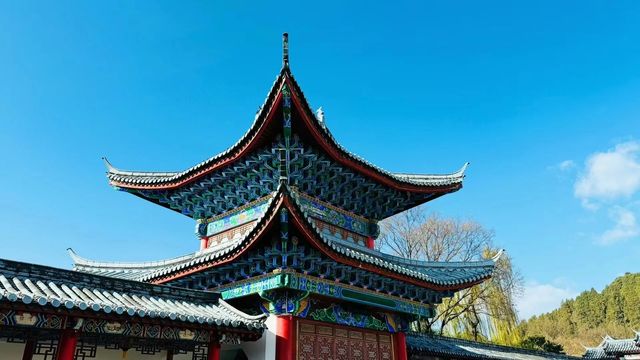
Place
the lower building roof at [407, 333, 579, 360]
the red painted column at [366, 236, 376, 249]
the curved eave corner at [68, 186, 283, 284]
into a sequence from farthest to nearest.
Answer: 1. the lower building roof at [407, 333, 579, 360]
2. the red painted column at [366, 236, 376, 249]
3. the curved eave corner at [68, 186, 283, 284]

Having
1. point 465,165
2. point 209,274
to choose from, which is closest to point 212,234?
point 209,274

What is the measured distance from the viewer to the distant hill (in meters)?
71.1

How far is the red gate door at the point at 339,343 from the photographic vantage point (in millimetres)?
10703

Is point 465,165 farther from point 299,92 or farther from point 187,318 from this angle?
point 187,318

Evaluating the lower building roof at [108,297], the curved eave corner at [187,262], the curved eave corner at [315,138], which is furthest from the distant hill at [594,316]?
the lower building roof at [108,297]

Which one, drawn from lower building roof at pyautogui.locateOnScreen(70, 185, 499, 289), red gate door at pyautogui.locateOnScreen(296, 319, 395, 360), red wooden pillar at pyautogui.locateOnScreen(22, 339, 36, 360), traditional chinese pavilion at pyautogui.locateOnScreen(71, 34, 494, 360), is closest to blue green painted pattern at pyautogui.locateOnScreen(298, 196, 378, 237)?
traditional chinese pavilion at pyautogui.locateOnScreen(71, 34, 494, 360)

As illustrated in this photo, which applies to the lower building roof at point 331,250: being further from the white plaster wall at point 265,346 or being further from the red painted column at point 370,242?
the white plaster wall at point 265,346

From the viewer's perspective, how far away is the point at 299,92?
1077 centimetres

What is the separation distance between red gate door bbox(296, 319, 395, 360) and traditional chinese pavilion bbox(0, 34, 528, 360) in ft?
0.11

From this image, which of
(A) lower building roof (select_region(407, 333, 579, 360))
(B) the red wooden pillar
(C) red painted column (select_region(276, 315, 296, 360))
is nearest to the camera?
(B) the red wooden pillar

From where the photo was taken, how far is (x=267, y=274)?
1049cm

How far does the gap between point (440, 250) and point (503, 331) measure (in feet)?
21.3

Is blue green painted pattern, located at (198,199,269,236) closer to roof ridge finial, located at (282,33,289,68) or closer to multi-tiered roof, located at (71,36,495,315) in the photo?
multi-tiered roof, located at (71,36,495,315)

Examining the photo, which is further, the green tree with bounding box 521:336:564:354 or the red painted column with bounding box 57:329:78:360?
the green tree with bounding box 521:336:564:354
